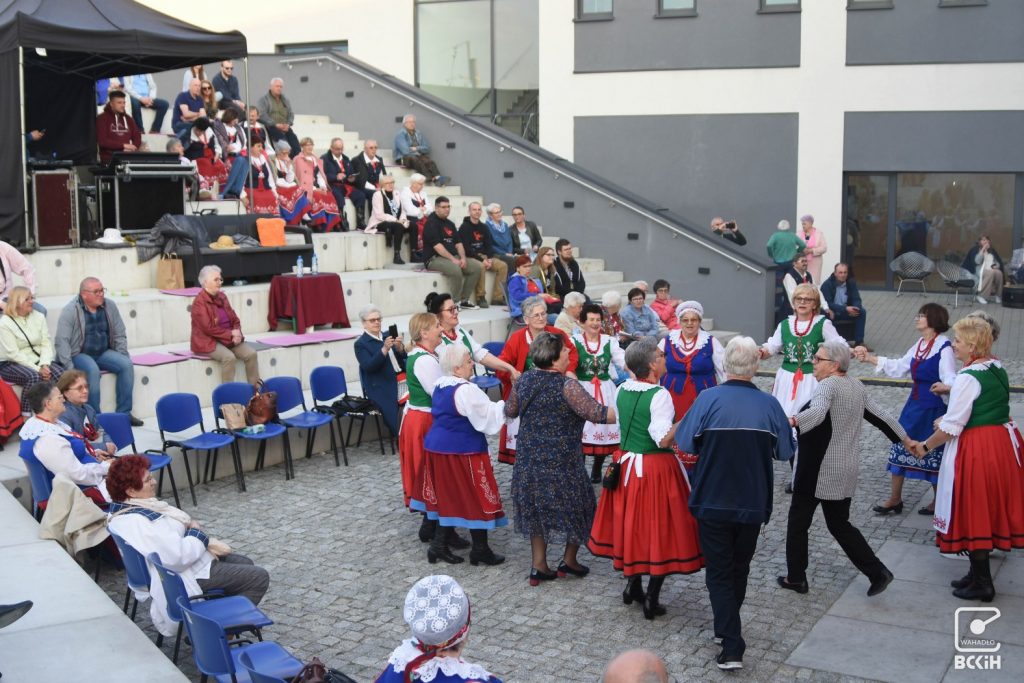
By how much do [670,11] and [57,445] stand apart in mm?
17750

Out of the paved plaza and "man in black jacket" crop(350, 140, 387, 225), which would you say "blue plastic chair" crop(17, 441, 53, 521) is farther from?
"man in black jacket" crop(350, 140, 387, 225)

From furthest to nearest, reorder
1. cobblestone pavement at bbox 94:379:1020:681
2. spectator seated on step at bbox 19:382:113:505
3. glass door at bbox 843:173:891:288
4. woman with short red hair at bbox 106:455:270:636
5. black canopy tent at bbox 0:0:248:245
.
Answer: glass door at bbox 843:173:891:288 < black canopy tent at bbox 0:0:248:245 < spectator seated on step at bbox 19:382:113:505 < cobblestone pavement at bbox 94:379:1020:681 < woman with short red hair at bbox 106:455:270:636

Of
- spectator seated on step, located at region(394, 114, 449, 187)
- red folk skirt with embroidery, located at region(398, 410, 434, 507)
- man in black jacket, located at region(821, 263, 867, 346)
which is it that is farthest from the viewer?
spectator seated on step, located at region(394, 114, 449, 187)

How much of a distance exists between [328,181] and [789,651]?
1248 centimetres

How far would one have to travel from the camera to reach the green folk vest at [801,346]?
9.77 meters

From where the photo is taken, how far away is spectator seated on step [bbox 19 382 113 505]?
7797 mm

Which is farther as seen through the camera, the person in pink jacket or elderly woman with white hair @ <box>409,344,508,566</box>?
the person in pink jacket

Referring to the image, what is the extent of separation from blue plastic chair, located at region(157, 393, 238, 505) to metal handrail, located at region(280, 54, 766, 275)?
9.86 metres

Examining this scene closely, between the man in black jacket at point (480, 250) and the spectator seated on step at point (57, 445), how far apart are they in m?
8.59

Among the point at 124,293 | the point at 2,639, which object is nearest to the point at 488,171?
the point at 124,293

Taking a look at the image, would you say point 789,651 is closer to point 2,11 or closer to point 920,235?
point 2,11

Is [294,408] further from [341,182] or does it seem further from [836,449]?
[341,182]

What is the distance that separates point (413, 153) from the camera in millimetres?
19906

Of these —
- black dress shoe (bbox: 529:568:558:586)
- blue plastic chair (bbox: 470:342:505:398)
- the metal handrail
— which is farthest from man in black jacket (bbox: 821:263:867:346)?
black dress shoe (bbox: 529:568:558:586)
